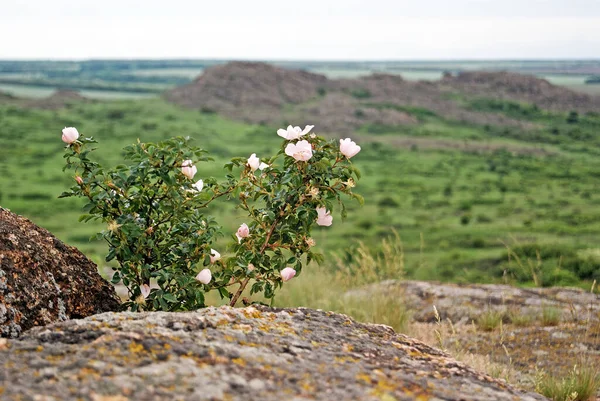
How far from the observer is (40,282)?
3.95 m

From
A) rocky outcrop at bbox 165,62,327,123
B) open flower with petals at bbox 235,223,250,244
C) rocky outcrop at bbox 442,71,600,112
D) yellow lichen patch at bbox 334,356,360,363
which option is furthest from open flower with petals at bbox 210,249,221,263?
rocky outcrop at bbox 442,71,600,112

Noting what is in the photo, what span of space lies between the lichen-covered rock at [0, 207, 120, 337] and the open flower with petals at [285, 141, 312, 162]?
1500 mm

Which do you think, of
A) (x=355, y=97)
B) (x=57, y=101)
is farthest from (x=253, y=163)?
(x=57, y=101)

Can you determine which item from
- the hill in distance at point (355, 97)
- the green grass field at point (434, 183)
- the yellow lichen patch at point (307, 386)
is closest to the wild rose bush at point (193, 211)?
the green grass field at point (434, 183)

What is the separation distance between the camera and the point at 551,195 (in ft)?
100

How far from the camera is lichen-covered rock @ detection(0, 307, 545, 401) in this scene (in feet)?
8.54

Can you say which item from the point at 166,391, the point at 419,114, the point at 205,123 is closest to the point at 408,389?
the point at 166,391

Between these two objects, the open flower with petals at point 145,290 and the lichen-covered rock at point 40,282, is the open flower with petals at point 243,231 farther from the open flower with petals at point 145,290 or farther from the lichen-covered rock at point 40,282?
the lichen-covered rock at point 40,282

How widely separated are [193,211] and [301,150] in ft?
2.90

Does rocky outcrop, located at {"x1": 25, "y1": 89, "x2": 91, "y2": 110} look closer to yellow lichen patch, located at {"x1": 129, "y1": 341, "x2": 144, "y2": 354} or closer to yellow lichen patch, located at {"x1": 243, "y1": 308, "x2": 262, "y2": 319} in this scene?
yellow lichen patch, located at {"x1": 243, "y1": 308, "x2": 262, "y2": 319}

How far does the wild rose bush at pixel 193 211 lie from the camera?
4.25 metres

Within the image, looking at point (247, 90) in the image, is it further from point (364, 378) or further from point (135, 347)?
point (364, 378)

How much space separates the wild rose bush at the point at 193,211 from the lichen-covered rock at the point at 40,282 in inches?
7.7

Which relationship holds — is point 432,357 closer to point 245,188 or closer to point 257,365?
point 257,365
